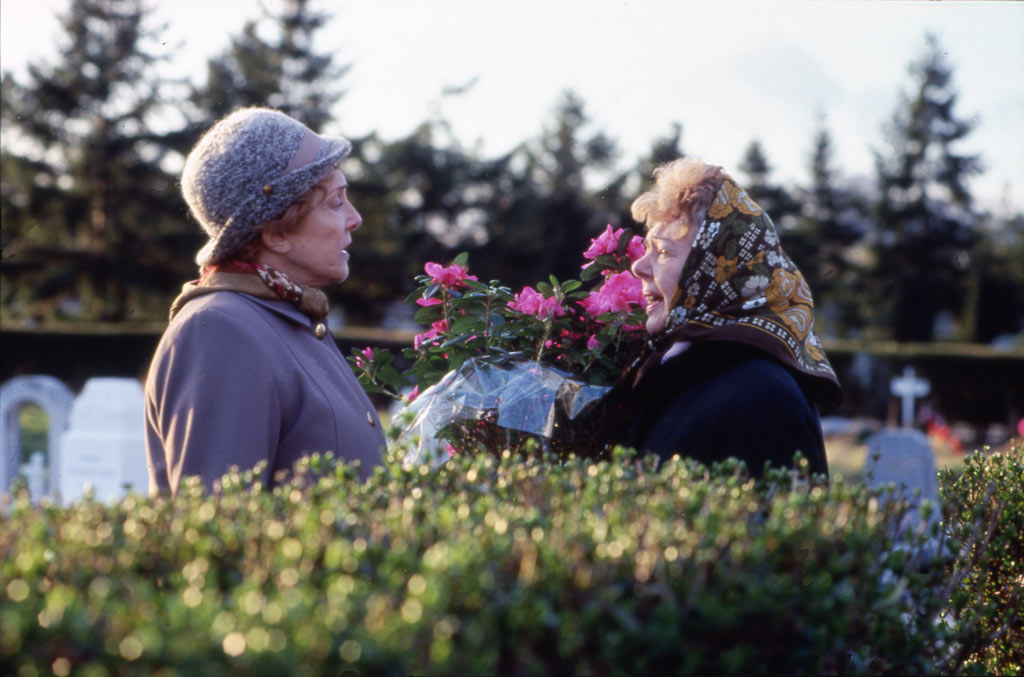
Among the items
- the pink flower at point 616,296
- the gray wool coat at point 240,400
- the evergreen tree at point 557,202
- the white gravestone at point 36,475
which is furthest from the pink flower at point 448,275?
the evergreen tree at point 557,202

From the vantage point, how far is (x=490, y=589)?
1311 mm

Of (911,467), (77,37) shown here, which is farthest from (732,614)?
(77,37)

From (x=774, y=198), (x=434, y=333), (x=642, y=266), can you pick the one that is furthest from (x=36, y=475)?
(x=774, y=198)

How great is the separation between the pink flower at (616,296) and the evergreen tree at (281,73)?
28343 mm

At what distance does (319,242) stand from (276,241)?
0.12 m

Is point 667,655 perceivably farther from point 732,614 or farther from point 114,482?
point 114,482

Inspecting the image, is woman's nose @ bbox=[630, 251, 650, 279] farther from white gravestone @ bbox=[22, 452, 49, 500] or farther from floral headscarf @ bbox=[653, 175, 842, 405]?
white gravestone @ bbox=[22, 452, 49, 500]

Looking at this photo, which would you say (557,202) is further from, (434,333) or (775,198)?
(434,333)

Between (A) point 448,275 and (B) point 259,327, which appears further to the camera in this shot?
(A) point 448,275

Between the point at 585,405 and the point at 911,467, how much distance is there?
762cm

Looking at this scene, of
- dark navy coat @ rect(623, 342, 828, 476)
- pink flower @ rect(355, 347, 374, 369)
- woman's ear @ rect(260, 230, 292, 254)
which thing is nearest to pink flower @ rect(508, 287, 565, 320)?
dark navy coat @ rect(623, 342, 828, 476)

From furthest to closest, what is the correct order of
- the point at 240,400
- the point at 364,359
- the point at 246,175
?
the point at 364,359 → the point at 246,175 → the point at 240,400

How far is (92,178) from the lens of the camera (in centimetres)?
2866

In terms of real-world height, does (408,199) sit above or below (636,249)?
above
